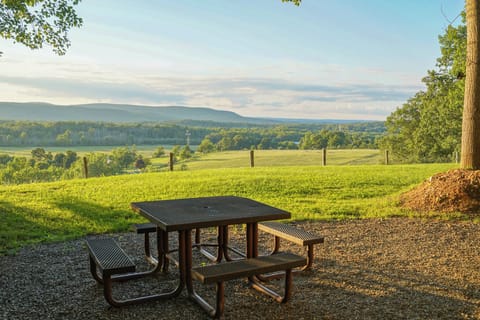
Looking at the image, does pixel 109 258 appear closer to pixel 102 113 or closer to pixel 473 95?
pixel 473 95

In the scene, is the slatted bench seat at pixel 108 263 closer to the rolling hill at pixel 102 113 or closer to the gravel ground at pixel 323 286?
the gravel ground at pixel 323 286

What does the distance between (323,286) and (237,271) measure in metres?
1.33

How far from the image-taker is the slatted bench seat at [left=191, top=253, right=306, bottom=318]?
3.38 m

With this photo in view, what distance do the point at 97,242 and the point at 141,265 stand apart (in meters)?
0.79

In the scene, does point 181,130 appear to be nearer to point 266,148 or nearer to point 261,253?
point 266,148

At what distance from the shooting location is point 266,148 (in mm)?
52562

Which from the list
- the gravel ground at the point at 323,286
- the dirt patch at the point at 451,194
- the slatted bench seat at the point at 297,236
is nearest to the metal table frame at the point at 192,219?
the gravel ground at the point at 323,286

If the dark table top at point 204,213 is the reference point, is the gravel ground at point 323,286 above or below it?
below

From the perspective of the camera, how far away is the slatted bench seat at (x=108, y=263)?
3600 mm

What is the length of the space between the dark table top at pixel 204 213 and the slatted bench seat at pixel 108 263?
45 centimetres

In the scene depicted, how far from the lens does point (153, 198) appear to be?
10.4 metres

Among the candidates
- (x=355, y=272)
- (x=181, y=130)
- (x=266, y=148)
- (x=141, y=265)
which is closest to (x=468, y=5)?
(x=355, y=272)

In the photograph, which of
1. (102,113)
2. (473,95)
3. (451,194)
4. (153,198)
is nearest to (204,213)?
(451,194)

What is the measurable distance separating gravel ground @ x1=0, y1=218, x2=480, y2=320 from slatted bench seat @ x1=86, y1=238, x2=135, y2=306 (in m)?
0.18
